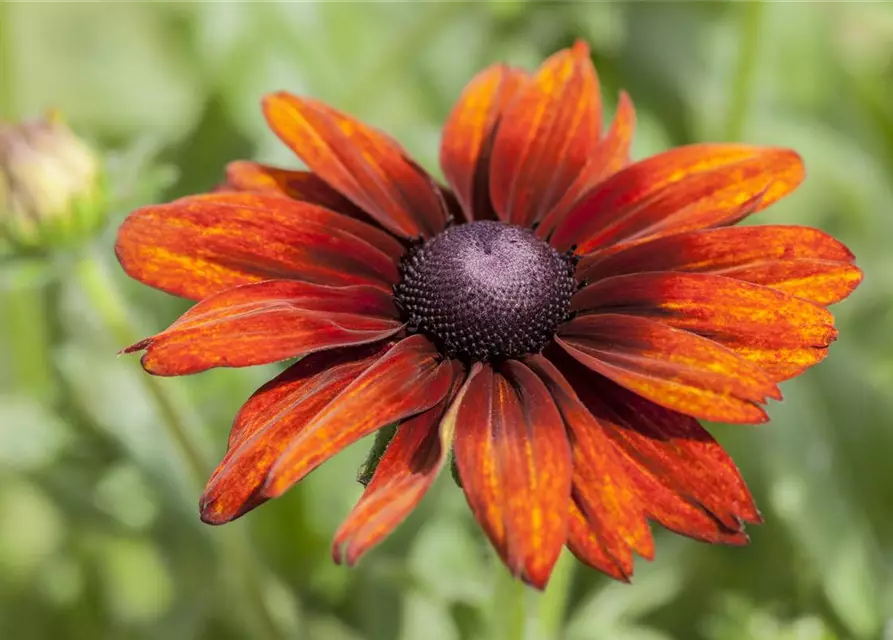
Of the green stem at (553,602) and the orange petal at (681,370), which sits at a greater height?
the orange petal at (681,370)

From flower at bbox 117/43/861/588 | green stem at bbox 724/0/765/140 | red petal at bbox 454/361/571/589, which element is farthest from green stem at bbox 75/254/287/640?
green stem at bbox 724/0/765/140

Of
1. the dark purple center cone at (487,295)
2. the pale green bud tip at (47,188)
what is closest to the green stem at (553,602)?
the dark purple center cone at (487,295)

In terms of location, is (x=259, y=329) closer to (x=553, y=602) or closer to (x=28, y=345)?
(x=553, y=602)

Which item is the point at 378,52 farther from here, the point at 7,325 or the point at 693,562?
the point at 693,562

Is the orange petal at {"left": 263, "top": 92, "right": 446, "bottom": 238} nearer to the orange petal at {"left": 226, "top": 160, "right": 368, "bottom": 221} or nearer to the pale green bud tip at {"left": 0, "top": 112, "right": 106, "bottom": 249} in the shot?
the orange petal at {"left": 226, "top": 160, "right": 368, "bottom": 221}

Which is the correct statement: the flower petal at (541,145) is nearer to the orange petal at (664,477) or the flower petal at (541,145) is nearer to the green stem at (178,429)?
the orange petal at (664,477)

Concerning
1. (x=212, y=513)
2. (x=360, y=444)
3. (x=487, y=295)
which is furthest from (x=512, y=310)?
(x=360, y=444)

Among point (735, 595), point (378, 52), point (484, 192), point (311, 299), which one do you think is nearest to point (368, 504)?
point (311, 299)
